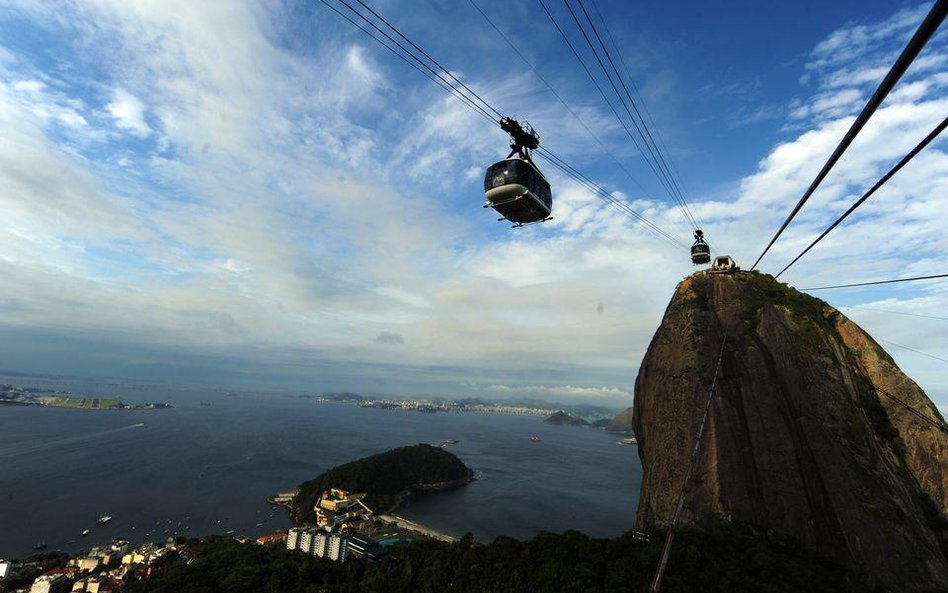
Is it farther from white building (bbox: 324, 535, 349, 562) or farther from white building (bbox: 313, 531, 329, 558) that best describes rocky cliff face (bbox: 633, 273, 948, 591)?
white building (bbox: 313, 531, 329, 558)

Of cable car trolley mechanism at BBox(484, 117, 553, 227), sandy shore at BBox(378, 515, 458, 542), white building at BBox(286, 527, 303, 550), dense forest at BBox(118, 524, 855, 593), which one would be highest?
cable car trolley mechanism at BBox(484, 117, 553, 227)

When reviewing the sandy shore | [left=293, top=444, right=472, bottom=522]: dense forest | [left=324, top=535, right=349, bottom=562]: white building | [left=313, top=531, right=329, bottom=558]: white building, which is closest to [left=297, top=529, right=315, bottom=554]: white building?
[left=313, top=531, right=329, bottom=558]: white building

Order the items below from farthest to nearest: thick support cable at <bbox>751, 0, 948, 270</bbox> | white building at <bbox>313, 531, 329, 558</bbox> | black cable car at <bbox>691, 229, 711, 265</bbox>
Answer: white building at <bbox>313, 531, 329, 558</bbox> < black cable car at <bbox>691, 229, 711, 265</bbox> < thick support cable at <bbox>751, 0, 948, 270</bbox>

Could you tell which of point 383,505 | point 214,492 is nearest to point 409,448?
point 383,505

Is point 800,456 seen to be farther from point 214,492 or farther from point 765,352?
point 214,492

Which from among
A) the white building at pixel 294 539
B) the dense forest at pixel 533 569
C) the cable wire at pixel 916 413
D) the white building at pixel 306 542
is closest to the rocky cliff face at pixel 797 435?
the cable wire at pixel 916 413

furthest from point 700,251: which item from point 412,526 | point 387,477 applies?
point 387,477
